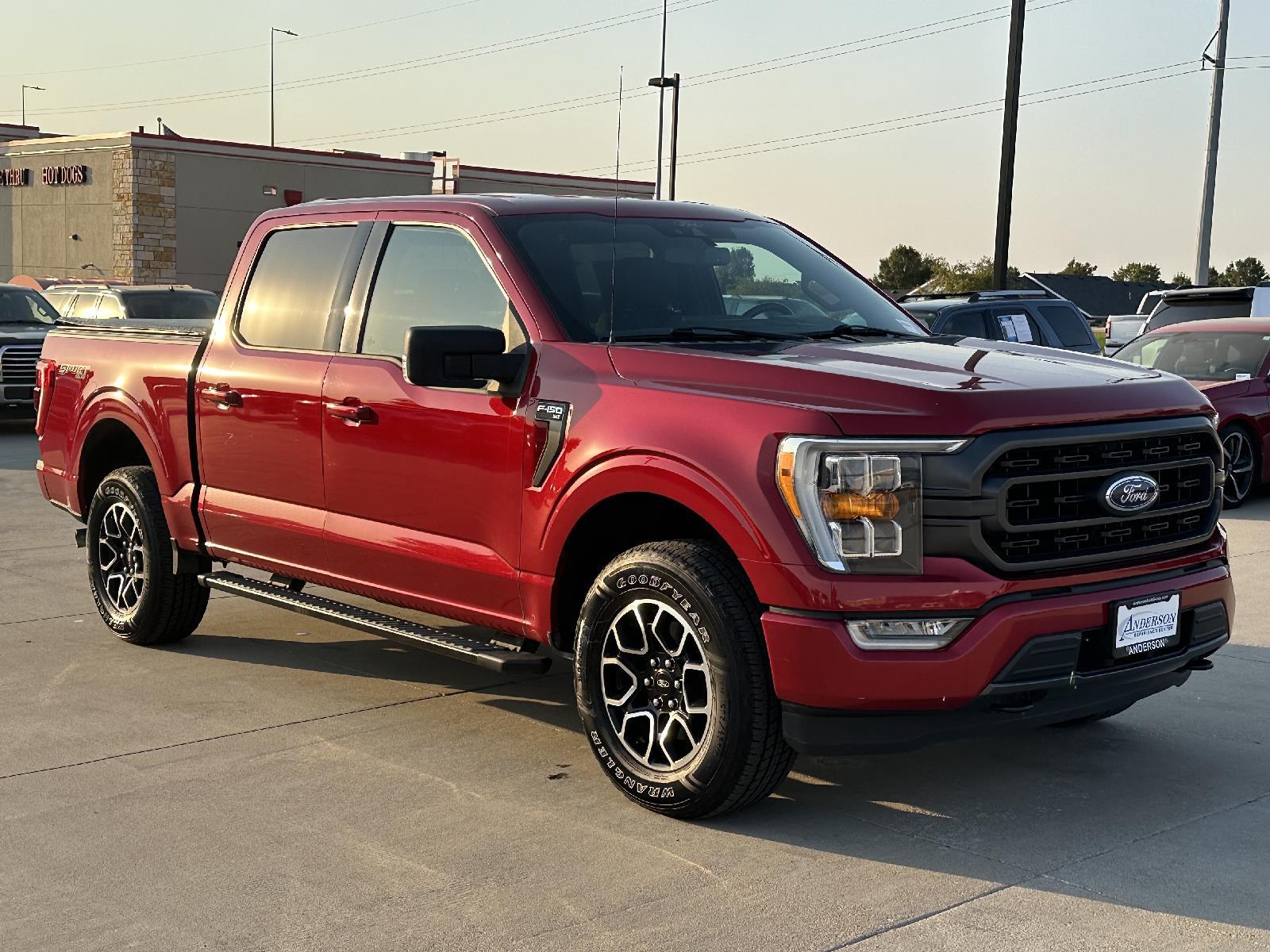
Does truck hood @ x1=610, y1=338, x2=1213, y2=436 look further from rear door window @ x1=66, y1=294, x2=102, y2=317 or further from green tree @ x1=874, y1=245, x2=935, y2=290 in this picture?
green tree @ x1=874, y1=245, x2=935, y2=290

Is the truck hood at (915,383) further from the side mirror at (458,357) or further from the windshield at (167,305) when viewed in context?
the windshield at (167,305)

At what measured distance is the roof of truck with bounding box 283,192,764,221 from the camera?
5.95 m

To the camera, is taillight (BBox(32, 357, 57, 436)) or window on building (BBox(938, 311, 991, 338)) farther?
window on building (BBox(938, 311, 991, 338))

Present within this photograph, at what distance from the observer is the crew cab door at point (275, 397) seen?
6.34m

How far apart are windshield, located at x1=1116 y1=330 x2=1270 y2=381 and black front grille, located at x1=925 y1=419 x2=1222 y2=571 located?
30.6 ft

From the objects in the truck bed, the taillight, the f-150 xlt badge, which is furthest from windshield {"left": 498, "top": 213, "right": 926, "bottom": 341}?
the taillight

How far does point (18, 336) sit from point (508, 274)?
15.0m

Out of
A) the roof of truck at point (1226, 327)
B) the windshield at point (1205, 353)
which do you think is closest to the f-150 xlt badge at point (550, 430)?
the windshield at point (1205, 353)

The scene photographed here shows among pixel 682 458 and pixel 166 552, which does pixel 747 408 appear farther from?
pixel 166 552

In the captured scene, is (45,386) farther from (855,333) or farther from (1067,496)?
(1067,496)

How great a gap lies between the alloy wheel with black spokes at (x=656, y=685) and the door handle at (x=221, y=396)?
2.36m

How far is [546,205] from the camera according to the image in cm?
600

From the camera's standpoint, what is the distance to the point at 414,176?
47.8 m

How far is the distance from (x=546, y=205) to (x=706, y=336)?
919mm
